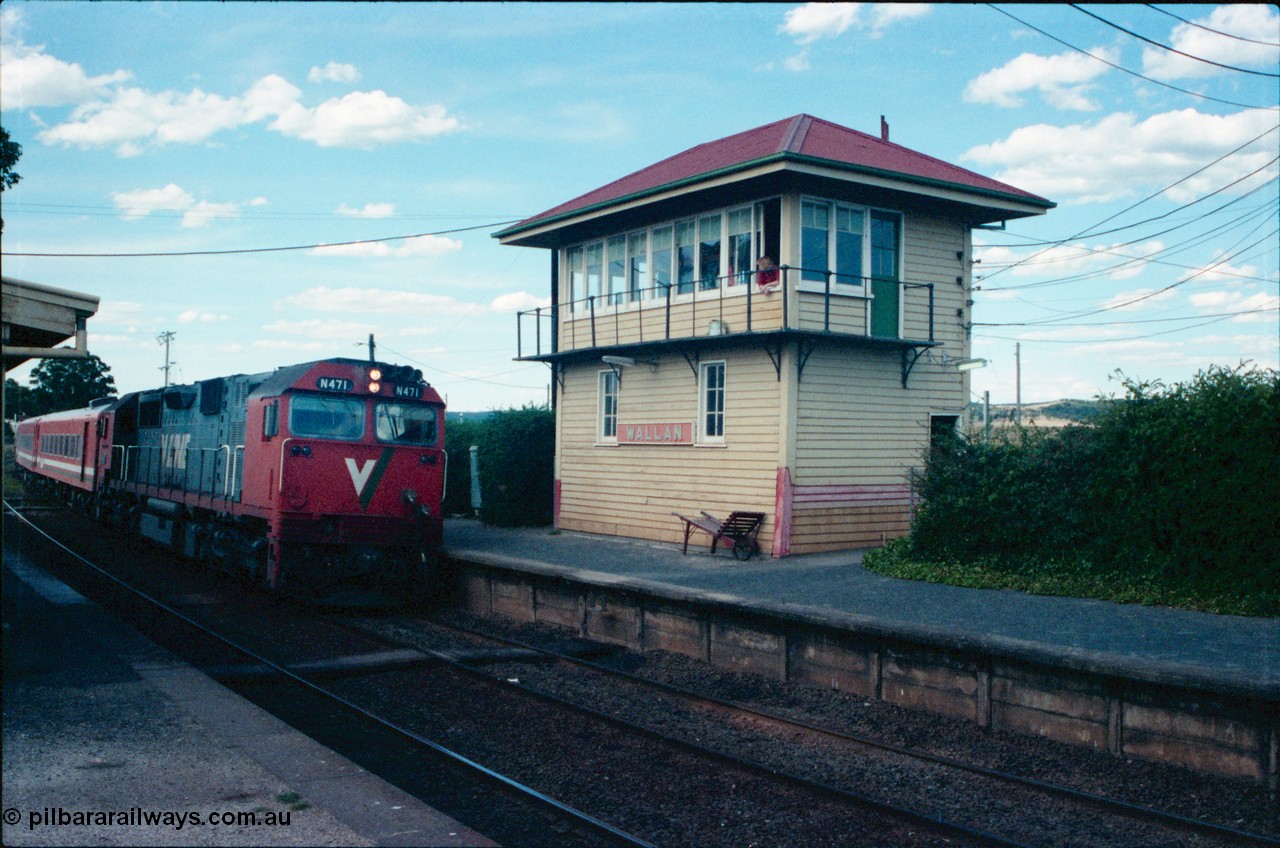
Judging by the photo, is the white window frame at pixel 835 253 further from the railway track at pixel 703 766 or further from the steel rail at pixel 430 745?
the steel rail at pixel 430 745

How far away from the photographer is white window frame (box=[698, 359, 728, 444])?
16500 millimetres

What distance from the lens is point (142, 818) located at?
5.22 metres

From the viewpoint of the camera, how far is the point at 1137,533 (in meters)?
11.3

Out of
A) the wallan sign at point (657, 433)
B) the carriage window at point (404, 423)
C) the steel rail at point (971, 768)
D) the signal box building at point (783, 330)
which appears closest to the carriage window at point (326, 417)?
the carriage window at point (404, 423)

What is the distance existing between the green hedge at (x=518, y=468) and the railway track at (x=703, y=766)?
11.2m

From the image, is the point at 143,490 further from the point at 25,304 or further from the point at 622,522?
the point at 25,304

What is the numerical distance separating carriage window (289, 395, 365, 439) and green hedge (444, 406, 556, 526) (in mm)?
8661

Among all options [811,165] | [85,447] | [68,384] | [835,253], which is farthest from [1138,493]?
[68,384]

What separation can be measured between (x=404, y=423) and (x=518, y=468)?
26.7 ft

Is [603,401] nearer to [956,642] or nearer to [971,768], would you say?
[956,642]

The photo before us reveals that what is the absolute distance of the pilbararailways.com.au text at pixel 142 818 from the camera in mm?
5098

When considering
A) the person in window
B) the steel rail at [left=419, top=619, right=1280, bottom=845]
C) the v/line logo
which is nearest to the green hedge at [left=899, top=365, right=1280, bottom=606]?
the person in window

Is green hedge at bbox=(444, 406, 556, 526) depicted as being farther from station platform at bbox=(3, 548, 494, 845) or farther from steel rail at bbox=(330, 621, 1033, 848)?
station platform at bbox=(3, 548, 494, 845)

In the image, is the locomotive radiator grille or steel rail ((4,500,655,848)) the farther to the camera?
the locomotive radiator grille
